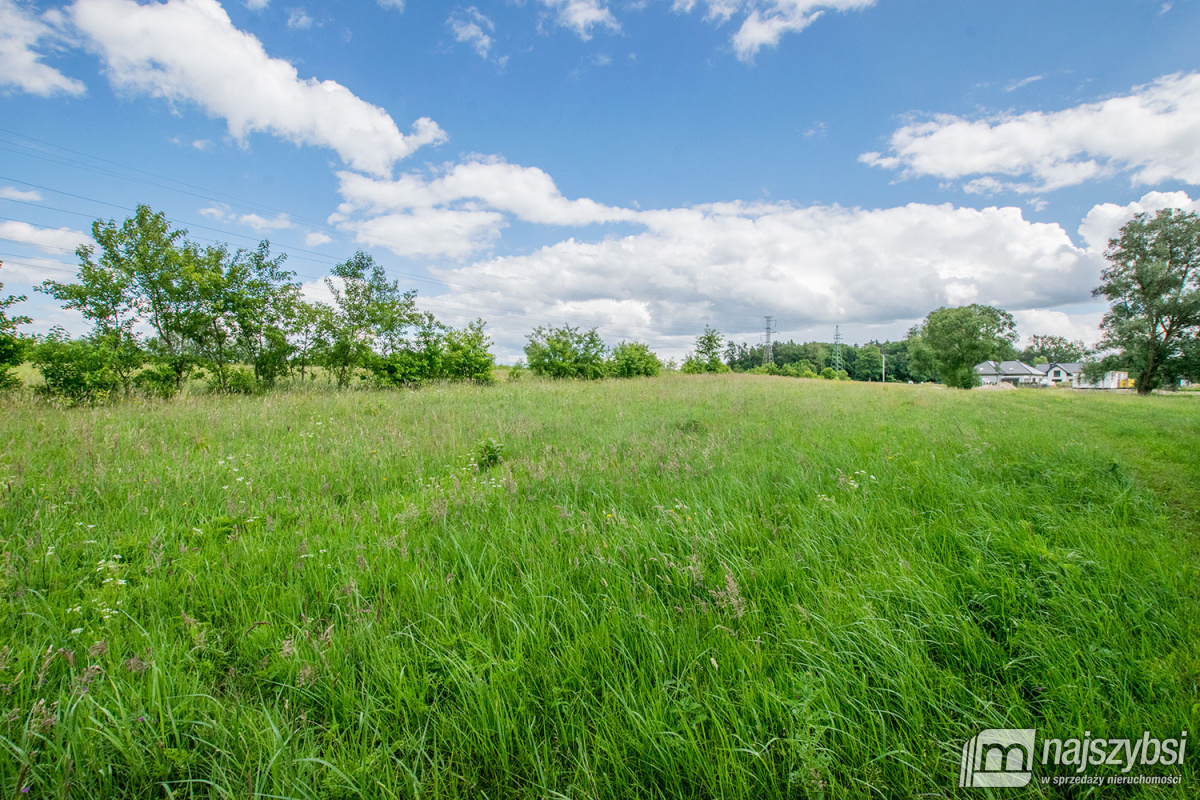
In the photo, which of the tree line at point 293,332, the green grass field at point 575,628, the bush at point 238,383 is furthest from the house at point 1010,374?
the bush at point 238,383

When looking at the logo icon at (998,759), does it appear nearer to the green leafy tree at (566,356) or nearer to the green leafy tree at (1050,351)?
the green leafy tree at (566,356)

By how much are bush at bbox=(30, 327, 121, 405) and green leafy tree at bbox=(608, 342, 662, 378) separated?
71.9ft

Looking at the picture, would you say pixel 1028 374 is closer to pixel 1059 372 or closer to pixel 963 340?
pixel 1059 372

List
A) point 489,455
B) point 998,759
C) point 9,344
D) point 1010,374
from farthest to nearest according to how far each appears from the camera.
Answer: point 1010,374
point 9,344
point 489,455
point 998,759

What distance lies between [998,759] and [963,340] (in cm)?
6128

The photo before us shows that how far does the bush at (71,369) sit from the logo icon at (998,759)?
15.4 m

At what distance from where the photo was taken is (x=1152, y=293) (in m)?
29.2

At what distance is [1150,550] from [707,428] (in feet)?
16.2

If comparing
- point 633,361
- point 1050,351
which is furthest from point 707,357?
point 1050,351

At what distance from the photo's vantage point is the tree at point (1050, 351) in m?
111

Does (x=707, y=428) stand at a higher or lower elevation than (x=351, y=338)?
lower

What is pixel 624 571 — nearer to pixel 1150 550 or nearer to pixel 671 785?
pixel 671 785

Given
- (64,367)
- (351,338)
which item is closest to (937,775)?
(64,367)

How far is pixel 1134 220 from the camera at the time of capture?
29.3 m
